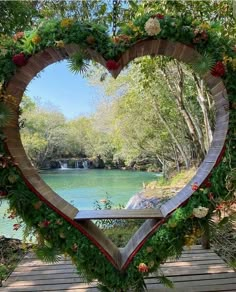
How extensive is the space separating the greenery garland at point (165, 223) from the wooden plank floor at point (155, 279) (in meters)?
0.47

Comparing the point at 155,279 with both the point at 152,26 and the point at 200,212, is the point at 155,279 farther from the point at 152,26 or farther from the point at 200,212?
the point at 152,26

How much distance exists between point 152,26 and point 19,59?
2.49ft

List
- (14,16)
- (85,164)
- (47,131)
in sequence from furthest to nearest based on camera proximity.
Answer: (85,164) → (47,131) → (14,16)

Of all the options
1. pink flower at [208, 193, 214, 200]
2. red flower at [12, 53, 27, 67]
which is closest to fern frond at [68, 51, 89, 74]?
red flower at [12, 53, 27, 67]

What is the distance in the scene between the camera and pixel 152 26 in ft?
5.74

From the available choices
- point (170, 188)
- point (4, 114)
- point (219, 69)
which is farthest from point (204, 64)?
point (170, 188)

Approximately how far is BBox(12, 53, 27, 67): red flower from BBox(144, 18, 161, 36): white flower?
70 cm

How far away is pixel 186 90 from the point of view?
8.05 m

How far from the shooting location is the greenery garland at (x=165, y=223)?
1.77m

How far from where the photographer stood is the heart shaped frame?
71.2 inches

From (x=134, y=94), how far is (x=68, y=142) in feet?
45.2

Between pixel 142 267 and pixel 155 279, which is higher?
pixel 142 267

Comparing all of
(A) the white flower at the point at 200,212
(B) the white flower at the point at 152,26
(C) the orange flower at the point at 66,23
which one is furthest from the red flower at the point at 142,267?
(C) the orange flower at the point at 66,23

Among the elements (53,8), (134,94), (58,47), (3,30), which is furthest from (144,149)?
(58,47)
